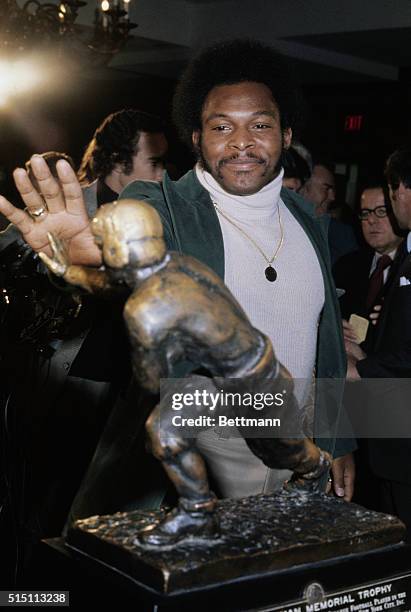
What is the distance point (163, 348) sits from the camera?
124cm

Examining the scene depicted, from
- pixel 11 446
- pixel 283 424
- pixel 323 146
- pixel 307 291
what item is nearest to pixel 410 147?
pixel 307 291

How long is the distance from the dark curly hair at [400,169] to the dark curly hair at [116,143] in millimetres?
1013

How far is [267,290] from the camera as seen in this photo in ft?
6.72

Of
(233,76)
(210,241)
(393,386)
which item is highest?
(233,76)

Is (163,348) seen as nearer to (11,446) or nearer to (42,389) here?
(42,389)

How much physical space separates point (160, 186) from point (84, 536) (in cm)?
96

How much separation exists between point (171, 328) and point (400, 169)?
2.57 m

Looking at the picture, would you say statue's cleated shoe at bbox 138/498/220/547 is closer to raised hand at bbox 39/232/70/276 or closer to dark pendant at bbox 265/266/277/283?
raised hand at bbox 39/232/70/276

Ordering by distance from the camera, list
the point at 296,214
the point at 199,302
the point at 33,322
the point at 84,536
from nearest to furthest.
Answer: the point at 199,302
the point at 84,536
the point at 296,214
the point at 33,322

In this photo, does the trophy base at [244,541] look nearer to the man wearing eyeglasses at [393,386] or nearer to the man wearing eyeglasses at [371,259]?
the man wearing eyeglasses at [393,386]

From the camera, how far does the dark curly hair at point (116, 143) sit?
3.61 metres

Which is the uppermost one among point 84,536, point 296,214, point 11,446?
point 296,214

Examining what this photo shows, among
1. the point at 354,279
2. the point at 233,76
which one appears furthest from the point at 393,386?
the point at 354,279

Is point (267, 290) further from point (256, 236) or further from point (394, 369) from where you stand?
point (394, 369)
